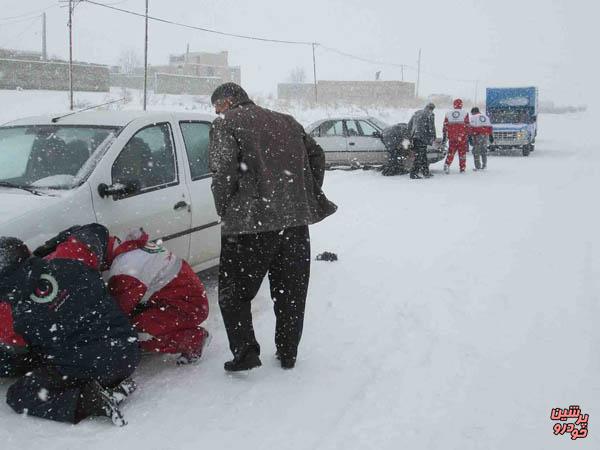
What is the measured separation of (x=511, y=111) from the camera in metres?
23.5

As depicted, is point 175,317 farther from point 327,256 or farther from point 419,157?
point 419,157

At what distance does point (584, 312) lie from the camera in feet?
16.6

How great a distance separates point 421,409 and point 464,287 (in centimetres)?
252

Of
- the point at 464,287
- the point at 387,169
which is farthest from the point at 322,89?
the point at 464,287

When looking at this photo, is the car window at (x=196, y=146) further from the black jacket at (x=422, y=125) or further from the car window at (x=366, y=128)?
the car window at (x=366, y=128)

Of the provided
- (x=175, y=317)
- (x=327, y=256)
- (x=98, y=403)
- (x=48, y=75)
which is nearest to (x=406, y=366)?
(x=175, y=317)

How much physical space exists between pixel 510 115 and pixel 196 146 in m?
20.2

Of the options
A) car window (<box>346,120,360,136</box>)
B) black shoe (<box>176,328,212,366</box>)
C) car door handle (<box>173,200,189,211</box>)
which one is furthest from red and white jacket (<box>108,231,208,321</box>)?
car window (<box>346,120,360,136</box>)

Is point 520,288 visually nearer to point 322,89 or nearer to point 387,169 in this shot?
point 387,169

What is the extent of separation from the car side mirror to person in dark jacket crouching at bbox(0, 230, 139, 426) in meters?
0.91

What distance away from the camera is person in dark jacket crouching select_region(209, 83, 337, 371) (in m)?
3.62

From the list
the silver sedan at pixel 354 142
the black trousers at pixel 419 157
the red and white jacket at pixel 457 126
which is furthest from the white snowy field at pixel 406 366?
the silver sedan at pixel 354 142

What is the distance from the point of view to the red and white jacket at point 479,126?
652 inches

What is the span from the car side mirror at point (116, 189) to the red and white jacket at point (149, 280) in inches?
19.8
